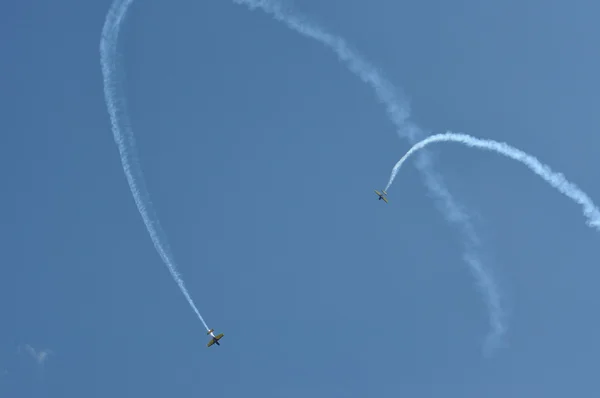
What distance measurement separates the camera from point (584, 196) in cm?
9650

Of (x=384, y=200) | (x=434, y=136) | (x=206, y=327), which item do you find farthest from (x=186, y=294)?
(x=434, y=136)

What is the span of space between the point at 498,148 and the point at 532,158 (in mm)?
3032

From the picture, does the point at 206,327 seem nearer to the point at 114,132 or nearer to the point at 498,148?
the point at 114,132

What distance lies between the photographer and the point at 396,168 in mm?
99125

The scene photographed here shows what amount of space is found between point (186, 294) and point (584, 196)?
35753 mm

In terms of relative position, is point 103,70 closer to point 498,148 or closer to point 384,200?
point 384,200

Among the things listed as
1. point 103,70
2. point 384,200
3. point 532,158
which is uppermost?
point 532,158

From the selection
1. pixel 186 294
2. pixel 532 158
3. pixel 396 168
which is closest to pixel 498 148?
pixel 532 158

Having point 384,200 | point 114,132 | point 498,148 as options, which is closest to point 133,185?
point 114,132

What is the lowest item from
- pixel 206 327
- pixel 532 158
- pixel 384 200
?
pixel 206 327

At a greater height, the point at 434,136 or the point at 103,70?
the point at 434,136

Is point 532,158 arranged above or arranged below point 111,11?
above

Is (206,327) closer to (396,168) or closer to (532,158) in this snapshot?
(396,168)

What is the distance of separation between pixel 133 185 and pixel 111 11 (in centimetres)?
1496
